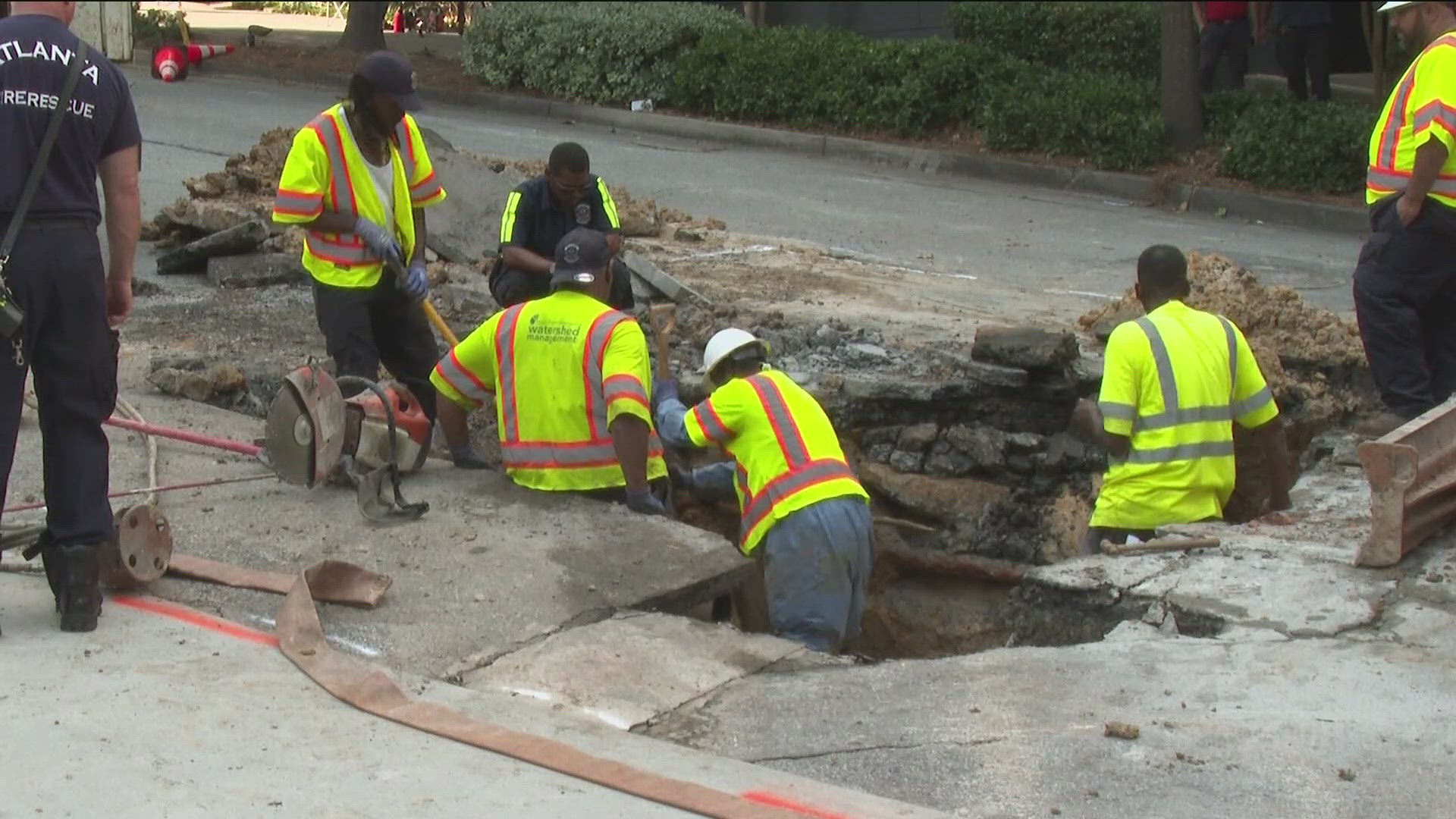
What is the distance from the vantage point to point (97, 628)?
16.5 feet

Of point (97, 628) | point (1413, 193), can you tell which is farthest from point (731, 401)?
point (1413, 193)

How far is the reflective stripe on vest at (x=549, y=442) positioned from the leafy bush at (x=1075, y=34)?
12.3m

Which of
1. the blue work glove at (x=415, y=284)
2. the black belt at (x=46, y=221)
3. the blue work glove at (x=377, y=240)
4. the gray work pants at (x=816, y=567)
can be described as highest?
the black belt at (x=46, y=221)

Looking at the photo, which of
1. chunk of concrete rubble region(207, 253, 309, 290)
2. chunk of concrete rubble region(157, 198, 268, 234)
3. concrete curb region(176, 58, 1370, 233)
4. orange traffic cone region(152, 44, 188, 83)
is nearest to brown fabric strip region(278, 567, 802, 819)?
chunk of concrete rubble region(207, 253, 309, 290)

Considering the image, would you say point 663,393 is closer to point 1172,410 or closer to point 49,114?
point 1172,410

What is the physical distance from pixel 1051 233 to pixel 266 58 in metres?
12.4

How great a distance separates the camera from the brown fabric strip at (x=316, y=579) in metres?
5.27

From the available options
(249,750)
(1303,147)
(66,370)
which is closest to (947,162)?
(1303,147)

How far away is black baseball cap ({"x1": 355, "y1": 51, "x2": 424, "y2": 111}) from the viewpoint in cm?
680

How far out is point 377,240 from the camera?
6949 mm

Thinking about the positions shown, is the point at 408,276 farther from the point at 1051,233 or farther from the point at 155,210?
the point at 1051,233

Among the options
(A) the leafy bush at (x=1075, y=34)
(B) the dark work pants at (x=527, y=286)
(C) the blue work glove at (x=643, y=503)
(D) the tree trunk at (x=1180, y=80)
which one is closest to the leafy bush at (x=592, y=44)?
(A) the leafy bush at (x=1075, y=34)

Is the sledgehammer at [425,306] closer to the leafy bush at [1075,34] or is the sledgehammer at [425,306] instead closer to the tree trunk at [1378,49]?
the tree trunk at [1378,49]

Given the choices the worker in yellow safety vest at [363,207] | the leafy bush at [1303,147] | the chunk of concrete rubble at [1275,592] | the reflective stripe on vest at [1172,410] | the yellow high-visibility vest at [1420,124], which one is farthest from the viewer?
the leafy bush at [1303,147]
